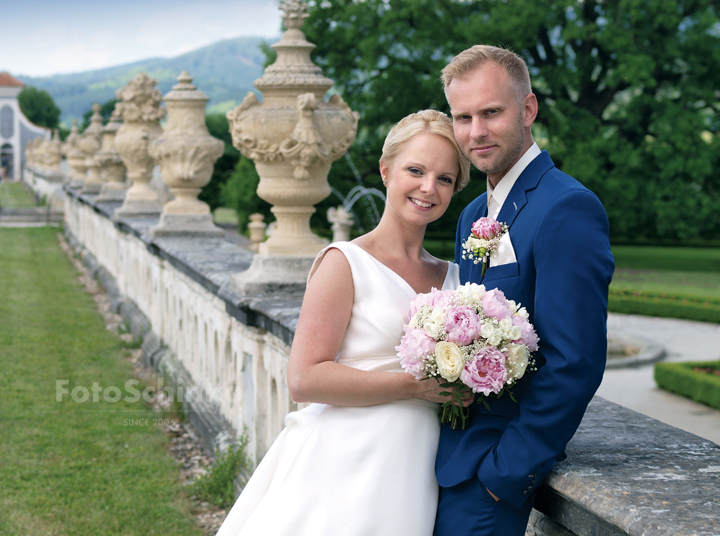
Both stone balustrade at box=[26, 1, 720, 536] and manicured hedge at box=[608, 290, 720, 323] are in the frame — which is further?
manicured hedge at box=[608, 290, 720, 323]

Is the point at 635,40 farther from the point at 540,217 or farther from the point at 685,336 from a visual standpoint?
the point at 540,217

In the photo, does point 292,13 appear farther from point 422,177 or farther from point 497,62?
point 497,62

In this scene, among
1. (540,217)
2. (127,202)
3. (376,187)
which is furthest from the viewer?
(376,187)

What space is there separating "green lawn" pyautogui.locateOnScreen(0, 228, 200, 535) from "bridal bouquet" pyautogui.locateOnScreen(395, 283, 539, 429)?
8.51 ft

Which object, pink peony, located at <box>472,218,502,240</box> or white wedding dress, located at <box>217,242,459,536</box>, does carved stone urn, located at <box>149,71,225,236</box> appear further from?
pink peony, located at <box>472,218,502,240</box>

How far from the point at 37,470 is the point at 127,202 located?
19.6 ft

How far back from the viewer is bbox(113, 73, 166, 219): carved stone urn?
9.91 meters

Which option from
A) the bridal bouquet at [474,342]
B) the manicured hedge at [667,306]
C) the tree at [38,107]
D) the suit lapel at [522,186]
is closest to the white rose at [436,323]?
the bridal bouquet at [474,342]

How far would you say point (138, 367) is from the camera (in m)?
7.54

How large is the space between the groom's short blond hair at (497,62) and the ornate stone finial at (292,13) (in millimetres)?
2783

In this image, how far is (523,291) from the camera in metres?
2.07

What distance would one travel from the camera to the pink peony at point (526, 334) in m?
1.91

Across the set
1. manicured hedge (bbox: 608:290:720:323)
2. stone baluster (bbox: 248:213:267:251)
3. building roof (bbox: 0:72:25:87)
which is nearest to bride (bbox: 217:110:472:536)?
manicured hedge (bbox: 608:290:720:323)

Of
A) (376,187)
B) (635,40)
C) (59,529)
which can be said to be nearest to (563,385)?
(59,529)
